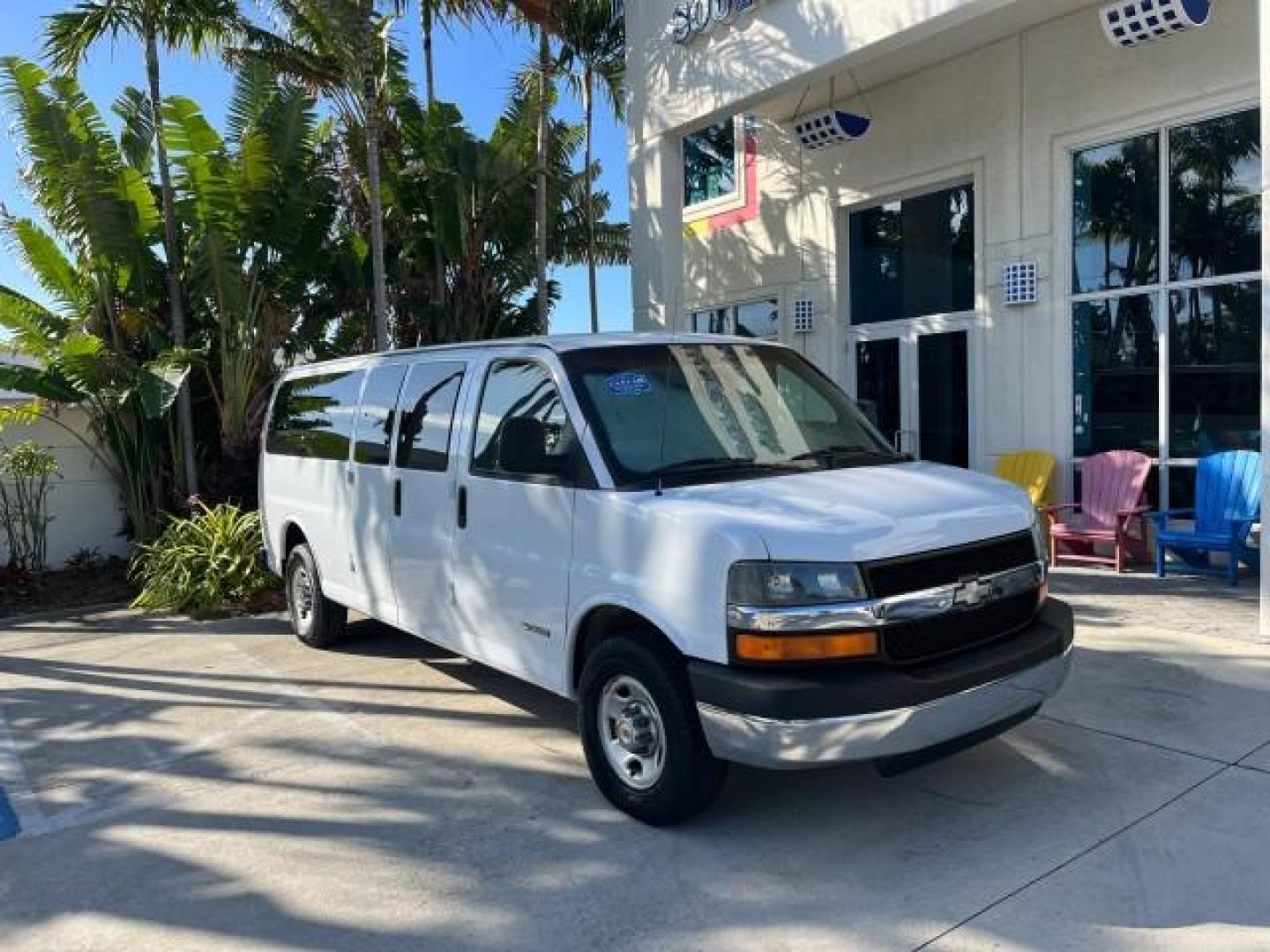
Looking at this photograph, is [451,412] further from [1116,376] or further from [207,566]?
[1116,376]

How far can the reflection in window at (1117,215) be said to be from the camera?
9602 millimetres

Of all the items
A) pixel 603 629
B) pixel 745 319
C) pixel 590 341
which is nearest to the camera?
pixel 603 629

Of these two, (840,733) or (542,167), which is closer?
(840,733)

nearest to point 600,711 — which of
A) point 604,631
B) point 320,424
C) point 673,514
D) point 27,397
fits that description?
point 604,631

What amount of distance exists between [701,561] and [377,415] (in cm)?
312

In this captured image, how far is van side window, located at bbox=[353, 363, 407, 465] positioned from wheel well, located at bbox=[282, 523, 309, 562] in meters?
1.42

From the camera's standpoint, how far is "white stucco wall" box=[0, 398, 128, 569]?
1080cm

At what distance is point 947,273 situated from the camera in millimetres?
11422

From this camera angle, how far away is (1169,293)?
9.45 m

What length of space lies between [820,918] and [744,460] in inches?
75.4

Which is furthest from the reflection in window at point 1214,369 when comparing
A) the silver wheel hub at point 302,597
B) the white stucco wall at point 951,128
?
the silver wheel hub at point 302,597

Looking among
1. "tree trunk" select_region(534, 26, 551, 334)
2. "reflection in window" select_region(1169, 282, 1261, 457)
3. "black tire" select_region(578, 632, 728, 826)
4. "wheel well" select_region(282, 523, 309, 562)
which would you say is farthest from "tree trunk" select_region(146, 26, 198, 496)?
"reflection in window" select_region(1169, 282, 1261, 457)

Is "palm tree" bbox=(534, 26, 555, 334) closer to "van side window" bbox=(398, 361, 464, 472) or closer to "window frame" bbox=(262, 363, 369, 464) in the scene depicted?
"window frame" bbox=(262, 363, 369, 464)

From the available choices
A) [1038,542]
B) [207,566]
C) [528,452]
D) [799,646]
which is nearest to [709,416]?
[528,452]
